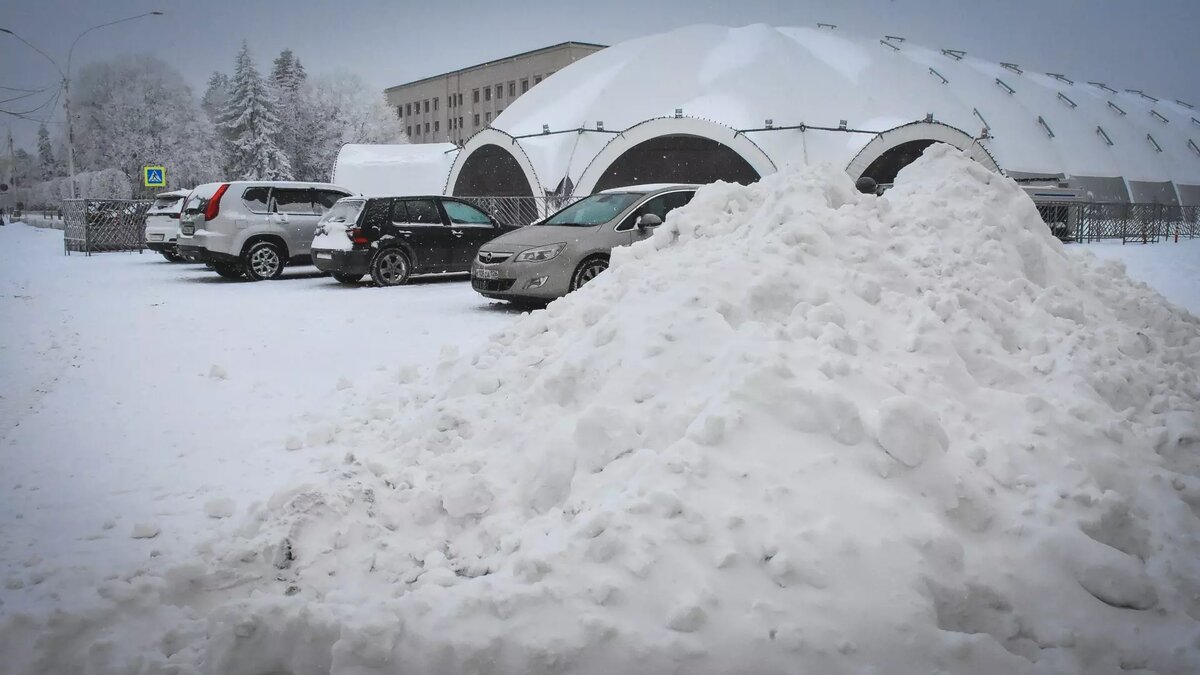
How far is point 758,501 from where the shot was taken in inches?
128

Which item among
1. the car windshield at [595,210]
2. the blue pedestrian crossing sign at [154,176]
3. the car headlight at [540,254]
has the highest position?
the blue pedestrian crossing sign at [154,176]

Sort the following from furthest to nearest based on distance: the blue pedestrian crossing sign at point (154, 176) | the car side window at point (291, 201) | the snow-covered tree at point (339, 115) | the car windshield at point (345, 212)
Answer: the snow-covered tree at point (339, 115)
the car side window at point (291, 201)
the car windshield at point (345, 212)
the blue pedestrian crossing sign at point (154, 176)

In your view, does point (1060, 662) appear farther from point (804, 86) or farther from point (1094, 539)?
point (804, 86)

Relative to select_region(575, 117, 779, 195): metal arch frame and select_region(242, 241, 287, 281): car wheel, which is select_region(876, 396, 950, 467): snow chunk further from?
select_region(575, 117, 779, 195): metal arch frame

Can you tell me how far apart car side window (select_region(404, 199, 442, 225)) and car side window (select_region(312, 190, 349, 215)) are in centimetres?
255

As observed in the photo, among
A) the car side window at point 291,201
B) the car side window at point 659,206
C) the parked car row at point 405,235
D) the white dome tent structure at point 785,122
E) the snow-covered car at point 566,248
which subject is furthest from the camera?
the white dome tent structure at point 785,122

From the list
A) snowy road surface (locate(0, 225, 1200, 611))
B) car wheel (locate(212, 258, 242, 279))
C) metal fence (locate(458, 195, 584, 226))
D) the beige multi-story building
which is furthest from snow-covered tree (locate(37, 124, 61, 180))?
the beige multi-story building

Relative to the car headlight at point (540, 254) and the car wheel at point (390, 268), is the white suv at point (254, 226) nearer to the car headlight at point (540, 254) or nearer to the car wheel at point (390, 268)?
the car wheel at point (390, 268)

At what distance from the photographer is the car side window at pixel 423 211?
1423 cm

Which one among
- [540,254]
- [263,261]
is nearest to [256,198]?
[263,261]

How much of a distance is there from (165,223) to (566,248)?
46.5 ft

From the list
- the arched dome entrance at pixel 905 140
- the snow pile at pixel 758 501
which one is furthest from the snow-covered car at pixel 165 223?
the arched dome entrance at pixel 905 140

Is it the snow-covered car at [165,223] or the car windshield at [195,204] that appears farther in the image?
the snow-covered car at [165,223]

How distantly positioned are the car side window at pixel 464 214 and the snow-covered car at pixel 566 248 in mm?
3502
